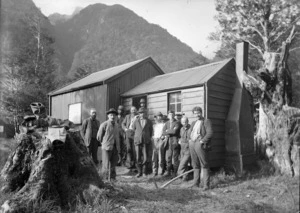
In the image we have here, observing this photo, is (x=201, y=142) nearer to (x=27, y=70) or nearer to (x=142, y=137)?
(x=142, y=137)

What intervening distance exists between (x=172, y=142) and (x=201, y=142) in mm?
1827

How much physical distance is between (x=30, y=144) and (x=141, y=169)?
3.87 m

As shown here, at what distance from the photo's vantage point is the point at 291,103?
3.46 metres

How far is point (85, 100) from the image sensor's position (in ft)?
38.1

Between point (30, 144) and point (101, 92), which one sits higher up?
point (101, 92)

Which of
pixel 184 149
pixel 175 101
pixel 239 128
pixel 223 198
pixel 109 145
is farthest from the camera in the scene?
pixel 175 101

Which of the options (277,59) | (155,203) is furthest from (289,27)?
(155,203)

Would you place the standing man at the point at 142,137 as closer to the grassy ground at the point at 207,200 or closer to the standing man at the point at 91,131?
the standing man at the point at 91,131

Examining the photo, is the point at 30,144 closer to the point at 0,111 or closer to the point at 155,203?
the point at 155,203

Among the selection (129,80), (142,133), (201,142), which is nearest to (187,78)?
(142,133)

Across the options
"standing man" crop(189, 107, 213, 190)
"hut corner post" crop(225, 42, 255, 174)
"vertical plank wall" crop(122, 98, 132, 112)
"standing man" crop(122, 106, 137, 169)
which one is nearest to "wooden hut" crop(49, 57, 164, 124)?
"vertical plank wall" crop(122, 98, 132, 112)

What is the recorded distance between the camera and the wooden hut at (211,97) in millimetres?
7855

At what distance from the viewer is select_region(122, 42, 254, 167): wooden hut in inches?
309

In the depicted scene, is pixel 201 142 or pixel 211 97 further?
pixel 211 97
